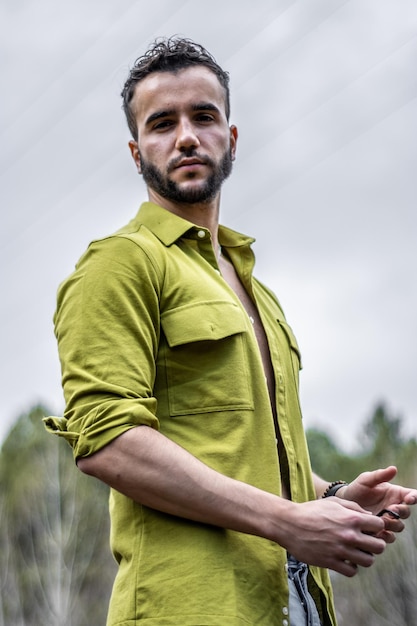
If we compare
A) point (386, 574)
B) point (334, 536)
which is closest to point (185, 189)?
point (334, 536)

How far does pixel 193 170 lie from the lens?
9.38ft

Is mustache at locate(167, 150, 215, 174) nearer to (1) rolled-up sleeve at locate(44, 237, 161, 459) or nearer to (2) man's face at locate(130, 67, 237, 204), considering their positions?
(2) man's face at locate(130, 67, 237, 204)

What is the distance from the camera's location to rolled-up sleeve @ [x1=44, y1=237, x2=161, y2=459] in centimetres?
220

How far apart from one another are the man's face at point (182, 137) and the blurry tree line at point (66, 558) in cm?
1953

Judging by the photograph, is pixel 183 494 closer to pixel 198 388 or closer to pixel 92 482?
pixel 198 388

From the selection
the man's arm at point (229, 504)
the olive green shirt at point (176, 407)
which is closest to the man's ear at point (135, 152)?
the olive green shirt at point (176, 407)

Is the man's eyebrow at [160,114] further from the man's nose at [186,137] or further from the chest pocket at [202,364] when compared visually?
the chest pocket at [202,364]

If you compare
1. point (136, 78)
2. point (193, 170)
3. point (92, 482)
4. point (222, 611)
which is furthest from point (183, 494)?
Answer: point (92, 482)

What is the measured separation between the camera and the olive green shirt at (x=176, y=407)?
7.14 feet

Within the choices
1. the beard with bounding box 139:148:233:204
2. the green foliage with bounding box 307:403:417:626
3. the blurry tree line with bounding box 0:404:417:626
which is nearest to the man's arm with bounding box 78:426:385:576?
the beard with bounding box 139:148:233:204

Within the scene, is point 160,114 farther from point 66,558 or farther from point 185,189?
point 66,558

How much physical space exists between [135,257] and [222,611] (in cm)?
94

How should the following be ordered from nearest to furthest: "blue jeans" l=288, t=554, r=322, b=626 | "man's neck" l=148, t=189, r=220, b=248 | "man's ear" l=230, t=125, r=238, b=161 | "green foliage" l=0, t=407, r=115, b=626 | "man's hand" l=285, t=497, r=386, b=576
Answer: "man's hand" l=285, t=497, r=386, b=576 < "blue jeans" l=288, t=554, r=322, b=626 < "man's neck" l=148, t=189, r=220, b=248 < "man's ear" l=230, t=125, r=238, b=161 < "green foliage" l=0, t=407, r=115, b=626

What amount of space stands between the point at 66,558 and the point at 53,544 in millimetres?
481
